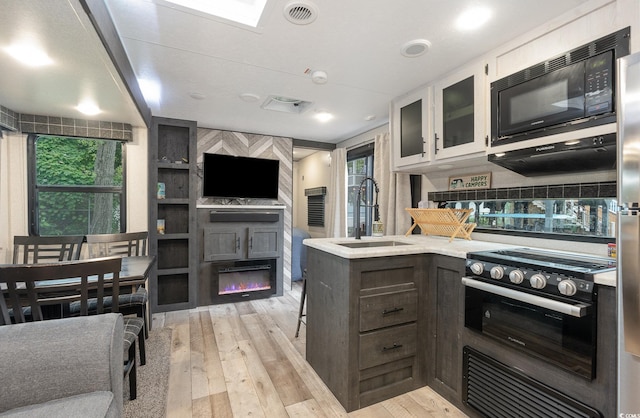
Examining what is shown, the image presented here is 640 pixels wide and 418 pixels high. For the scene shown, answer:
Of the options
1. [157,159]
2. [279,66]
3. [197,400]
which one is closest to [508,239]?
[279,66]

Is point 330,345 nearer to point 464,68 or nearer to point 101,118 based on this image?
point 464,68

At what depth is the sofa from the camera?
1072 mm

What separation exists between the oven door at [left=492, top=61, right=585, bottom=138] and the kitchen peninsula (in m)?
0.81

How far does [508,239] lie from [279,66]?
219 centimetres

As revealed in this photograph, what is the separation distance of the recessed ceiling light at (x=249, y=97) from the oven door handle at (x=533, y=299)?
93.9 inches

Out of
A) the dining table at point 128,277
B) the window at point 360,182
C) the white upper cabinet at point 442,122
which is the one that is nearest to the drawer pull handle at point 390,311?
the white upper cabinet at point 442,122

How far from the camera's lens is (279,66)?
7.36 feet

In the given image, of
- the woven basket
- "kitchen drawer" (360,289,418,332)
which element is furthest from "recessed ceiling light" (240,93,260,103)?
"kitchen drawer" (360,289,418,332)

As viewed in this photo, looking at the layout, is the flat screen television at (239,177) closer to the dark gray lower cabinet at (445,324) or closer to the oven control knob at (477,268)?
the dark gray lower cabinet at (445,324)

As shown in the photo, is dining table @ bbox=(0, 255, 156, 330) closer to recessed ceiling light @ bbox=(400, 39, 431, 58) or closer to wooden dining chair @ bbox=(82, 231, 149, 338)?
wooden dining chair @ bbox=(82, 231, 149, 338)

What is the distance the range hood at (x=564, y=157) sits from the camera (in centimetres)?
148

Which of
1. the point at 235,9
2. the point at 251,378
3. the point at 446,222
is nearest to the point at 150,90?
the point at 235,9

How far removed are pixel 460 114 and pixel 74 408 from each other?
8.74 ft

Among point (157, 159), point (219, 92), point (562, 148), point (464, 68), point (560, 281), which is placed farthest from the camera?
point (157, 159)
